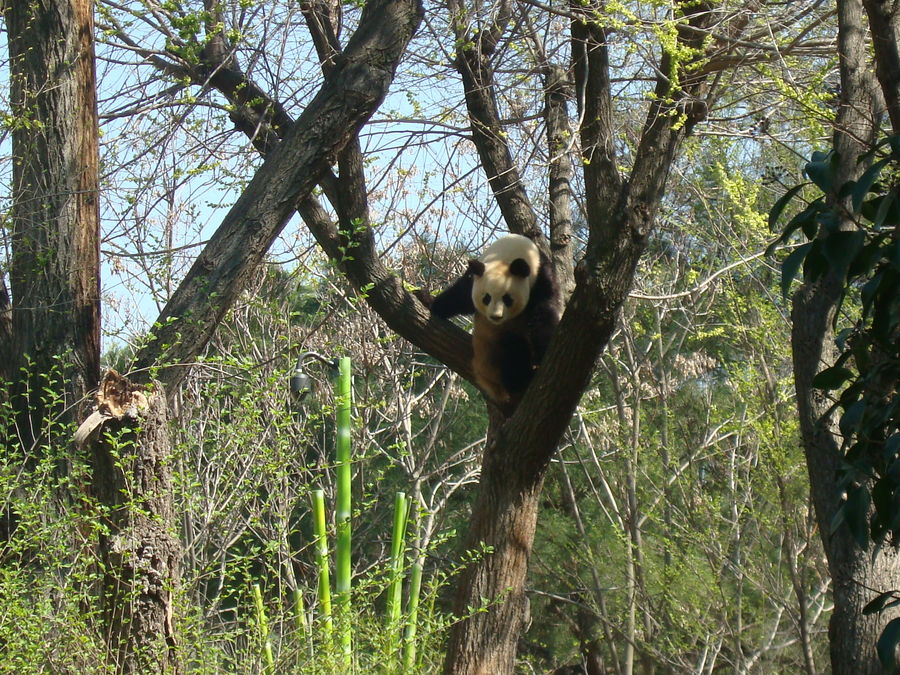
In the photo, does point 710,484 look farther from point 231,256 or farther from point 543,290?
point 231,256

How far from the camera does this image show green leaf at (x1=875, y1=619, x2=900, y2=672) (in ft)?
6.64

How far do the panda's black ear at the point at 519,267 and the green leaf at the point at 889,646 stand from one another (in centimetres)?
361

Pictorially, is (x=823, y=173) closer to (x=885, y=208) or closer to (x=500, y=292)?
(x=885, y=208)

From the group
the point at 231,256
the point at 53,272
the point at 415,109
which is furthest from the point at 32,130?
the point at 415,109

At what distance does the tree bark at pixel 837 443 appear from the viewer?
3.95 m

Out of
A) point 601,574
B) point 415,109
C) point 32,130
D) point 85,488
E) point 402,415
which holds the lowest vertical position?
point 601,574

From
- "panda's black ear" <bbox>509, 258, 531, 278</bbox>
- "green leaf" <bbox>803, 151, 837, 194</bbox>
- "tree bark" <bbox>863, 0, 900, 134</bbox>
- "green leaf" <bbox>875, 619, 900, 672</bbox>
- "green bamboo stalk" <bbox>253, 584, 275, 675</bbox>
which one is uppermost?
A: "tree bark" <bbox>863, 0, 900, 134</bbox>

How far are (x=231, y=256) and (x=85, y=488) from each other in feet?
4.34

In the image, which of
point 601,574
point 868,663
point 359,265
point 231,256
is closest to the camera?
point 868,663

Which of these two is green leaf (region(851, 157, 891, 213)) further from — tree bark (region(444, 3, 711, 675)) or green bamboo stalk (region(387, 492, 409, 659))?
green bamboo stalk (region(387, 492, 409, 659))

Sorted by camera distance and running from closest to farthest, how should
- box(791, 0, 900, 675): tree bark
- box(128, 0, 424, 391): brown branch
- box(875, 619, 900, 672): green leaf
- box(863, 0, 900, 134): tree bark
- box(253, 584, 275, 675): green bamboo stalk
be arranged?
box(875, 619, 900, 672): green leaf
box(863, 0, 900, 134): tree bark
box(253, 584, 275, 675): green bamboo stalk
box(791, 0, 900, 675): tree bark
box(128, 0, 424, 391): brown branch

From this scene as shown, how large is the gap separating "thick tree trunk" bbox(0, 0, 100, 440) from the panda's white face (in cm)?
224

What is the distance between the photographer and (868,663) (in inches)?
154

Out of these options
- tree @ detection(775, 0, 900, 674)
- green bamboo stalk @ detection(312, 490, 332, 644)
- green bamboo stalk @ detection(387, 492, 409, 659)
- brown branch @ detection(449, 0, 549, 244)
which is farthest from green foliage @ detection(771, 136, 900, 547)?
brown branch @ detection(449, 0, 549, 244)
